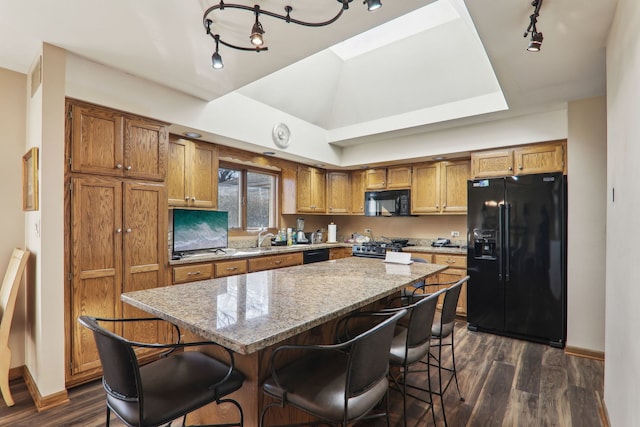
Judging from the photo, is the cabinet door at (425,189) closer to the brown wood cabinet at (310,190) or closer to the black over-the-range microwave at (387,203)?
the black over-the-range microwave at (387,203)

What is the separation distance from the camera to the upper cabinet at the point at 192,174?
3.34 m

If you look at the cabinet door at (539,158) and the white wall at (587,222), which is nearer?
the white wall at (587,222)

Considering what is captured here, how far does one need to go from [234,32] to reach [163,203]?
1676 millimetres

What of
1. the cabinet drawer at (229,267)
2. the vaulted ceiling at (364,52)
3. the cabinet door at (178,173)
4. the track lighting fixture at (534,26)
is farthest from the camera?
the cabinet drawer at (229,267)

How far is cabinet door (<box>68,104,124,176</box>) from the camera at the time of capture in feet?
8.07

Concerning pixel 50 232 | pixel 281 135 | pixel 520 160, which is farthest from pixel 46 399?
pixel 520 160

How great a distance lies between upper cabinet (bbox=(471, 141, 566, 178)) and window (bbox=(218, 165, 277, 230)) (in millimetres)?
2887

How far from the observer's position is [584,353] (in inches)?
122

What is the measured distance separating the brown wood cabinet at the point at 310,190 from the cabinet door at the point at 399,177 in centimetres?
108

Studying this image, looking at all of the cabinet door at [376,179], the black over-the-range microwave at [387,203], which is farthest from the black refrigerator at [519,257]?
the cabinet door at [376,179]

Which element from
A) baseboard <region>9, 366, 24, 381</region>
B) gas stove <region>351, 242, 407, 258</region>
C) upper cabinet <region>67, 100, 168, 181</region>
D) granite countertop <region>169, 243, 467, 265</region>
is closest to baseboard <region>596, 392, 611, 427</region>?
granite countertop <region>169, 243, 467, 265</region>

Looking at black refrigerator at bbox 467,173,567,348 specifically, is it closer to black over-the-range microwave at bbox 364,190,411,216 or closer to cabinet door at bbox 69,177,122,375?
black over-the-range microwave at bbox 364,190,411,216

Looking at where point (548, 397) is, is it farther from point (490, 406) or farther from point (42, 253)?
point (42, 253)

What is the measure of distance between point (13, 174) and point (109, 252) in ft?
3.24
